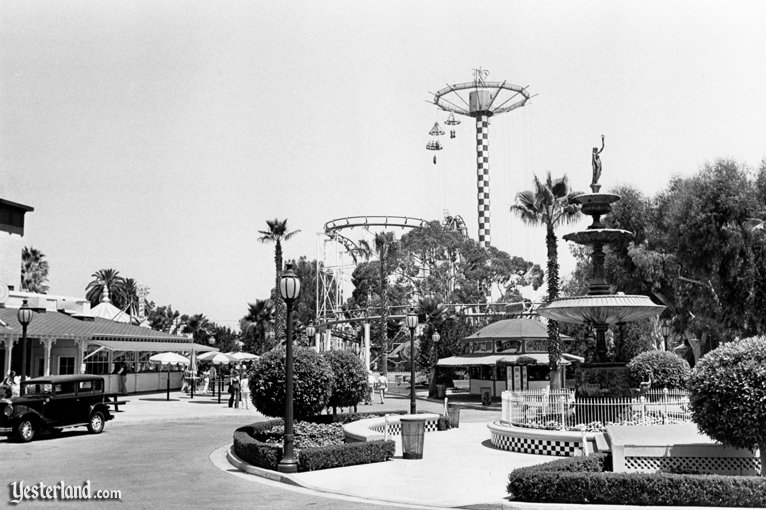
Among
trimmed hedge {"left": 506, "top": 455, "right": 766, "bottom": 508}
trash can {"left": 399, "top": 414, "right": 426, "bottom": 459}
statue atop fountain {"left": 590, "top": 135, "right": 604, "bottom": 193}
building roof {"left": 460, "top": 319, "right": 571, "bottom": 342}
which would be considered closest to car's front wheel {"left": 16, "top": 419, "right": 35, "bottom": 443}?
trash can {"left": 399, "top": 414, "right": 426, "bottom": 459}

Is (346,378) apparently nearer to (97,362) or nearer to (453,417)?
(453,417)

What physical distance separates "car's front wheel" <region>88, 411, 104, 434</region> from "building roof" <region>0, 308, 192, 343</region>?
11422 millimetres

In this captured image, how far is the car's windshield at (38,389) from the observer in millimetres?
22438

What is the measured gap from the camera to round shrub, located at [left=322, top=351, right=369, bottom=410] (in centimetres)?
2375

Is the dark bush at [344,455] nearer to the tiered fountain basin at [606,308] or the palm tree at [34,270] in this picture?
the tiered fountain basin at [606,308]

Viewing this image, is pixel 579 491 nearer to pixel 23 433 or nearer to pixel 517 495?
Result: pixel 517 495

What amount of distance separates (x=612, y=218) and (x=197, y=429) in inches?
1187

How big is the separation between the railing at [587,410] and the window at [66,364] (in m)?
29.9

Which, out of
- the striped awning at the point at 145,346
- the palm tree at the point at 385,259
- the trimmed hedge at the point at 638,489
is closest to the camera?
the trimmed hedge at the point at 638,489

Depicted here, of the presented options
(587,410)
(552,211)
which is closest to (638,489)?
(587,410)

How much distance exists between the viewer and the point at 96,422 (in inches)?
940

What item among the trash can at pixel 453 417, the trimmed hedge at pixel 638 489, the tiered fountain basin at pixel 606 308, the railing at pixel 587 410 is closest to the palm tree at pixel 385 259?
the trash can at pixel 453 417

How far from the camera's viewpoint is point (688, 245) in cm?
3706

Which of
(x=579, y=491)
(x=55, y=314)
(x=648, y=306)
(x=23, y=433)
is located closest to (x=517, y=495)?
(x=579, y=491)
